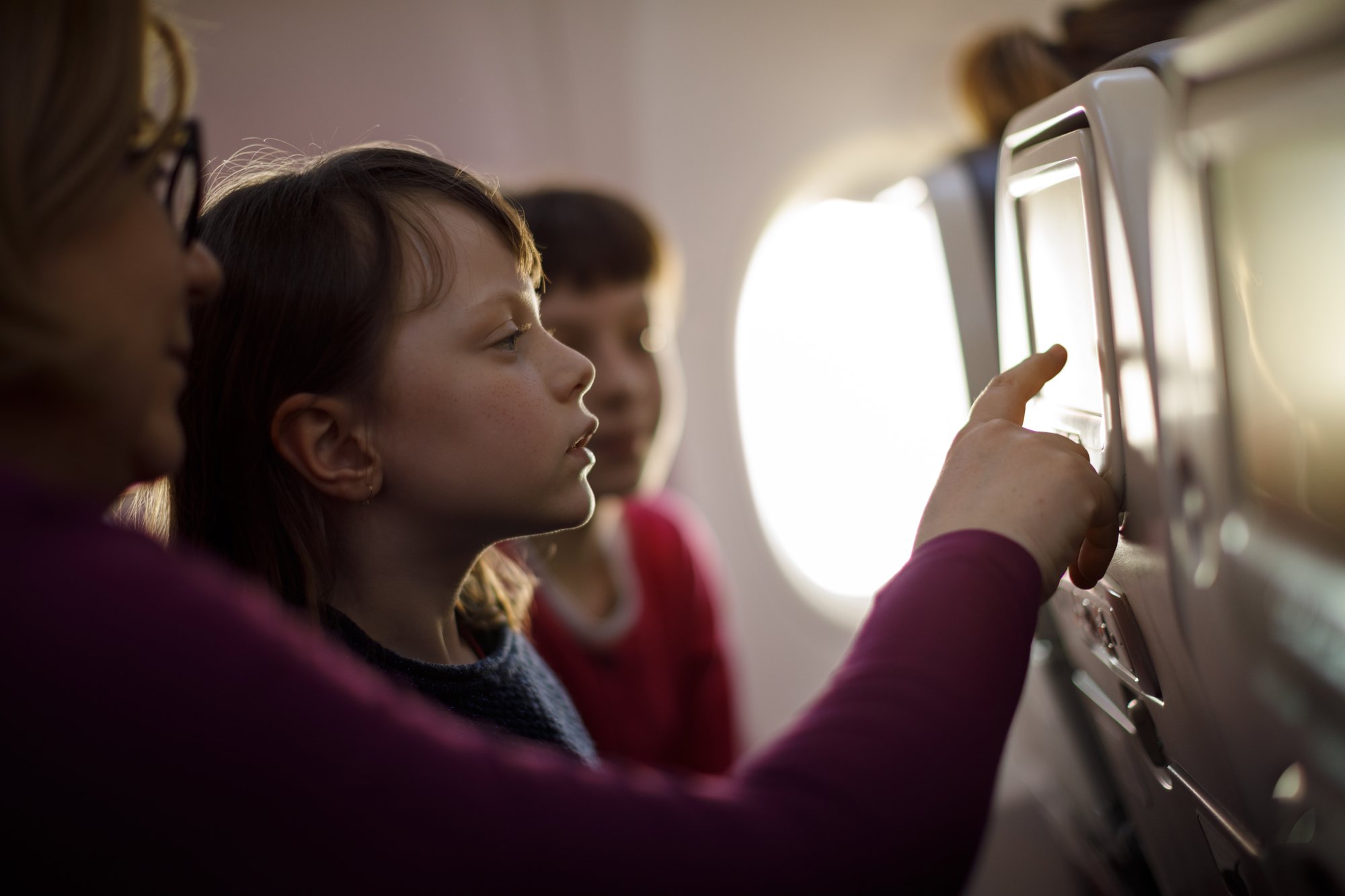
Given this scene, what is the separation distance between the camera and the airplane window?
409mm

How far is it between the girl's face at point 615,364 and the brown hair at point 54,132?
0.92 m

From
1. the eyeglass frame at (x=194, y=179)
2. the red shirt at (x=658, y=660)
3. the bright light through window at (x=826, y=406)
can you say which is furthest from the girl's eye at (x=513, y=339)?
the bright light through window at (x=826, y=406)

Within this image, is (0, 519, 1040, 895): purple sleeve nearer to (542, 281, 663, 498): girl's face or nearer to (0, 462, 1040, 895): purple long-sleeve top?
(0, 462, 1040, 895): purple long-sleeve top

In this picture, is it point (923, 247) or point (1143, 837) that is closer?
point (1143, 837)

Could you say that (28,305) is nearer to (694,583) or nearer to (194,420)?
(194,420)

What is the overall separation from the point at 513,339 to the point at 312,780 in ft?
1.38

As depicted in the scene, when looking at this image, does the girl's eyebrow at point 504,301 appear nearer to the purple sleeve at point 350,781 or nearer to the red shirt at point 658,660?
the purple sleeve at point 350,781

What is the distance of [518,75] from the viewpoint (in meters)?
1.89

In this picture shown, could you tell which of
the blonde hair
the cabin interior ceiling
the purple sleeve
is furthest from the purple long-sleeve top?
the cabin interior ceiling

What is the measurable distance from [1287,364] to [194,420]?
27.4 inches

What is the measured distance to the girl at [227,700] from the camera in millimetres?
329

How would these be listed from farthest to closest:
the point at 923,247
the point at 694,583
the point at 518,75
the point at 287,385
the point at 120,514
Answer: the point at 518,75
the point at 694,583
the point at 923,247
the point at 120,514
the point at 287,385

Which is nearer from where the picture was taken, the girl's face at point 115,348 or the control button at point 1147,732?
the girl's face at point 115,348

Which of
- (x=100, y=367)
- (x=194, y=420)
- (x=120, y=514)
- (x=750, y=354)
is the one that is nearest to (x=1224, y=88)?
(x=100, y=367)
